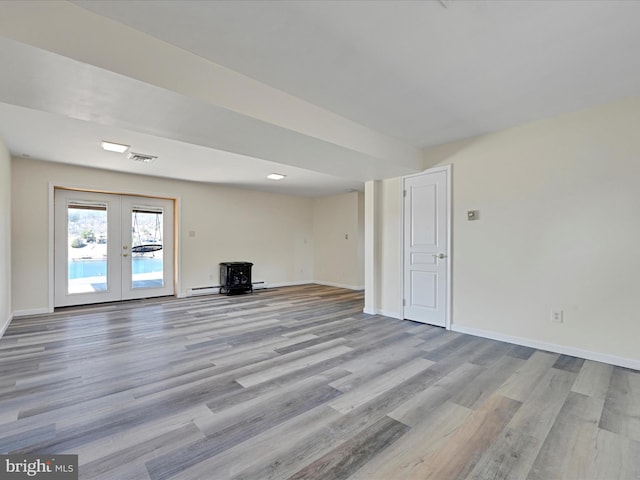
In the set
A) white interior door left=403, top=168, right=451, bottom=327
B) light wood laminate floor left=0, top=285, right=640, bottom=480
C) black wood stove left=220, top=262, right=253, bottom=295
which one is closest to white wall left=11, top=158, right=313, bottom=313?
black wood stove left=220, top=262, right=253, bottom=295

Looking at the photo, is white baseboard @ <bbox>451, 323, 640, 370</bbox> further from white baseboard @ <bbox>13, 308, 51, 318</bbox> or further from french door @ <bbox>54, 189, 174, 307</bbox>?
white baseboard @ <bbox>13, 308, 51, 318</bbox>

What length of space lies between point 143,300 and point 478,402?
6.28 m

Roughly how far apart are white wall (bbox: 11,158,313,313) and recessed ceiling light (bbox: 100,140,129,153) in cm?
176

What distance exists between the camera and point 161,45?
203 cm

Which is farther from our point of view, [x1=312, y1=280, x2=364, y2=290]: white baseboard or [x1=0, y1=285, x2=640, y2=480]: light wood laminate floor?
[x1=312, y1=280, x2=364, y2=290]: white baseboard

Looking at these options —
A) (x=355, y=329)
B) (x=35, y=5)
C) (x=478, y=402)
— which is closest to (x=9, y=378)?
(x=35, y=5)

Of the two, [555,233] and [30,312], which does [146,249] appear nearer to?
[30,312]

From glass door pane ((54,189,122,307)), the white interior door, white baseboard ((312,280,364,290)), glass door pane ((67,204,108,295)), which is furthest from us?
white baseboard ((312,280,364,290))

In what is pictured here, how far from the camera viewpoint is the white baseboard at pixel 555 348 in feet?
9.44

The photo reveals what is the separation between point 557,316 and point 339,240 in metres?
5.61

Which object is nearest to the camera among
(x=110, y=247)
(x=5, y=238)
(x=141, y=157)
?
(x=5, y=238)

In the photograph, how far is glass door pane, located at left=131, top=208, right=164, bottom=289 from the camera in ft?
20.5

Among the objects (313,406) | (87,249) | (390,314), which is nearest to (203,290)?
(87,249)

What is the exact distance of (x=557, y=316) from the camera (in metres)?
3.29
